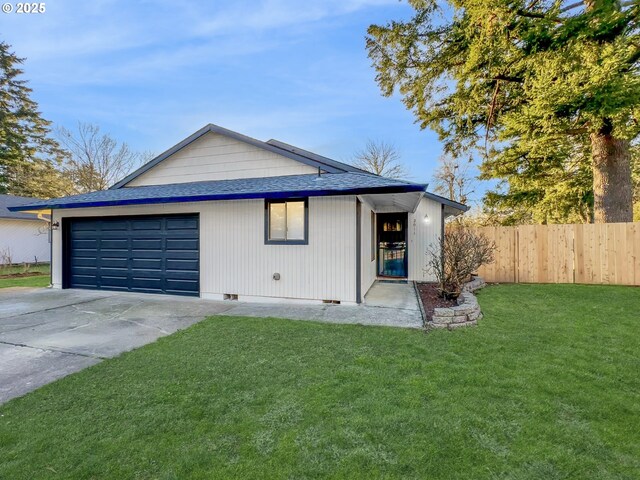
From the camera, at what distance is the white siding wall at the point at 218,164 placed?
8.80m

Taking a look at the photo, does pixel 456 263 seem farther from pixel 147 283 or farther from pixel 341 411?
pixel 147 283

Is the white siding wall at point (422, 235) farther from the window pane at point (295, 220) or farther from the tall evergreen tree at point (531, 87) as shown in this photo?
the window pane at point (295, 220)

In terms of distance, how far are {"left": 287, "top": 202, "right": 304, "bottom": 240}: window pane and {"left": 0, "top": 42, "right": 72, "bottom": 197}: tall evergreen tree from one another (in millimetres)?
25526

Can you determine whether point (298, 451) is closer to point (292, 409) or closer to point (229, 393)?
point (292, 409)

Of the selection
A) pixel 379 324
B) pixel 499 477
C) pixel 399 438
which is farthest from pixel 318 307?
pixel 499 477

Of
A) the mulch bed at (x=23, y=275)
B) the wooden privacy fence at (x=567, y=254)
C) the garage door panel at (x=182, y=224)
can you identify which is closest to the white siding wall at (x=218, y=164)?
the garage door panel at (x=182, y=224)

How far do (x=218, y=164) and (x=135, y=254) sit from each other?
3402 mm

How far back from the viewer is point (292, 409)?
2.74m

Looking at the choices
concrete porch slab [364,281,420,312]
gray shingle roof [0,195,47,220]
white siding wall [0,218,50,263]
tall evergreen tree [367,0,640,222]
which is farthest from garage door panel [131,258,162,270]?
white siding wall [0,218,50,263]

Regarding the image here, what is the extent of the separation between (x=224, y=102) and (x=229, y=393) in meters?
18.3

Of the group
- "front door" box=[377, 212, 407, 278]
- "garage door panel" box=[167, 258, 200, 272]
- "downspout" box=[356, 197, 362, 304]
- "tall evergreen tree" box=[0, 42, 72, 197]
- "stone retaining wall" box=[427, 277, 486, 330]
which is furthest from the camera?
"tall evergreen tree" box=[0, 42, 72, 197]

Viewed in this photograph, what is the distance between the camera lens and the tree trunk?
966 cm

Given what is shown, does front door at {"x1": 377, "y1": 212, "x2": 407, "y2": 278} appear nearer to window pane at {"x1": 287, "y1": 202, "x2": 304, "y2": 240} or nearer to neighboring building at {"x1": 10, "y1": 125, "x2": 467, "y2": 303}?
neighboring building at {"x1": 10, "y1": 125, "x2": 467, "y2": 303}

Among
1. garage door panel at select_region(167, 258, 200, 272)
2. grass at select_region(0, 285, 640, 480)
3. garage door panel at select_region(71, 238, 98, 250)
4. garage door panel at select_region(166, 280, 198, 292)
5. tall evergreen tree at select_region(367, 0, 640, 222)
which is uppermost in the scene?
tall evergreen tree at select_region(367, 0, 640, 222)
